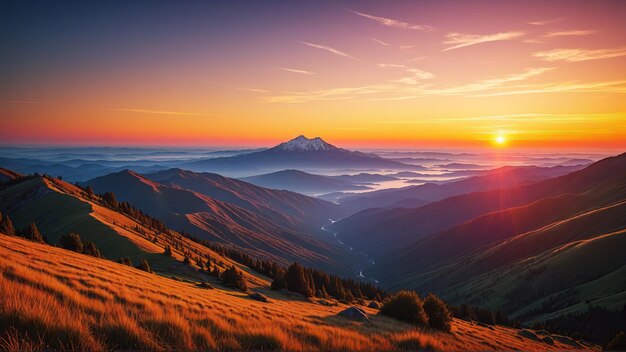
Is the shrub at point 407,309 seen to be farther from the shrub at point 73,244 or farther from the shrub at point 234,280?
the shrub at point 73,244

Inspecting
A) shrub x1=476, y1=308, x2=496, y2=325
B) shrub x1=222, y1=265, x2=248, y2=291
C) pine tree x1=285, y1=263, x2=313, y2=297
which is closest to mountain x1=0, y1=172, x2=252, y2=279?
shrub x1=222, y1=265, x2=248, y2=291

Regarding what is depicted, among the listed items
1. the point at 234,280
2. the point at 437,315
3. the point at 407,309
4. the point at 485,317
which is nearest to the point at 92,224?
the point at 234,280

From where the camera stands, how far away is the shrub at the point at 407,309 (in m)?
29.7

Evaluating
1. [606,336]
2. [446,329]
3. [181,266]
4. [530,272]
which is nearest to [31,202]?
[181,266]

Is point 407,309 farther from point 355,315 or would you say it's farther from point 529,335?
point 529,335

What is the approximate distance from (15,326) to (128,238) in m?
90.8

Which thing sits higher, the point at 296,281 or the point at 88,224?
the point at 88,224

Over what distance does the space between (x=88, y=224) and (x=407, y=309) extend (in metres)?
98.7

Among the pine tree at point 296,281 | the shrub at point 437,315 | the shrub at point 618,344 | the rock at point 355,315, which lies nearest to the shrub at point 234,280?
the pine tree at point 296,281

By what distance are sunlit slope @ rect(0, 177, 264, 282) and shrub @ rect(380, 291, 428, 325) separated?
48858 millimetres

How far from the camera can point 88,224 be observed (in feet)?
313

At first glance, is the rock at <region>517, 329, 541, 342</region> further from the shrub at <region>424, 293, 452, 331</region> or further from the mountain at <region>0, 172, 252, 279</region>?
the mountain at <region>0, 172, 252, 279</region>

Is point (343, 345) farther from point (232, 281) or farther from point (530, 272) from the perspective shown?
point (530, 272)

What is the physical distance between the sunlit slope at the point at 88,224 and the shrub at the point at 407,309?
48858mm
